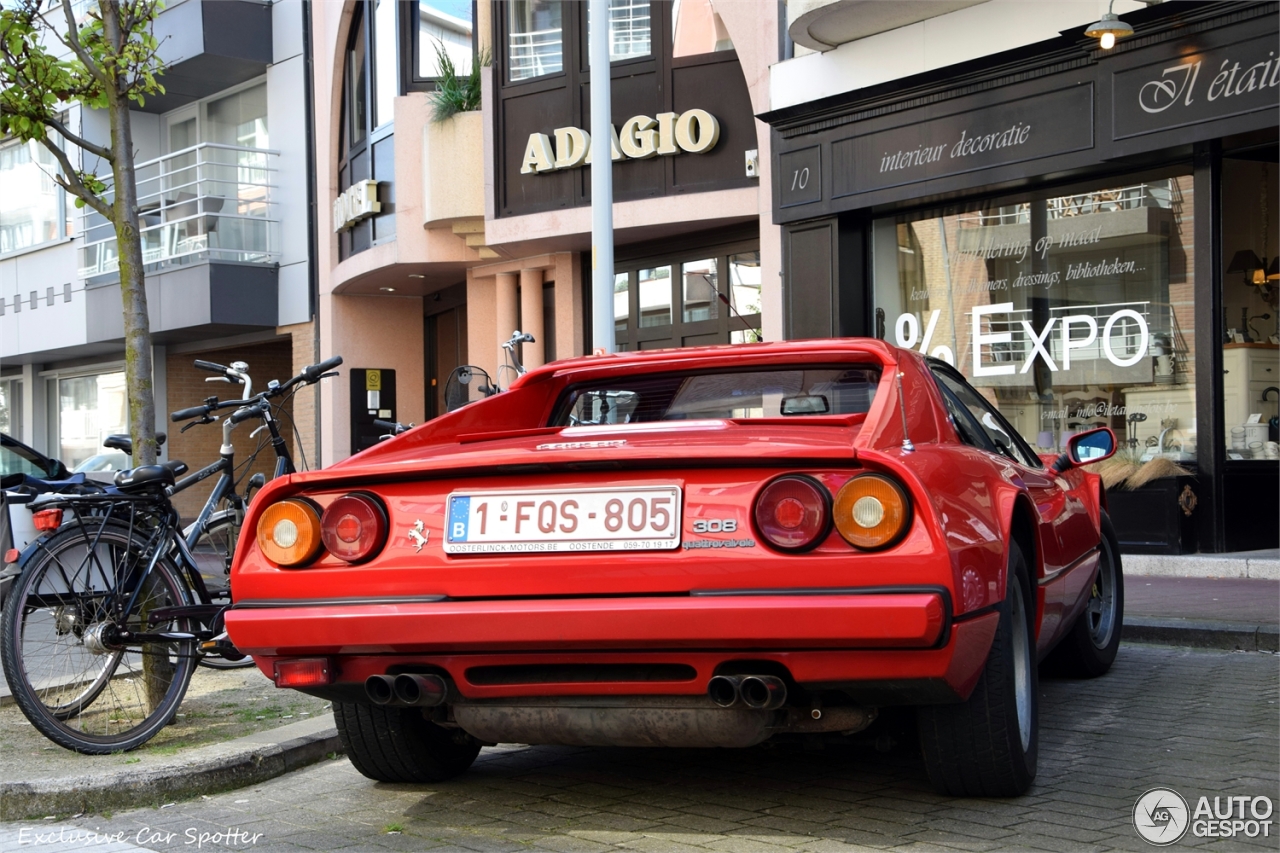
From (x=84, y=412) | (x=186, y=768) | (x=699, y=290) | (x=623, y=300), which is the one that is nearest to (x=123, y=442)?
(x=186, y=768)

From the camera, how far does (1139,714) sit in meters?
5.29

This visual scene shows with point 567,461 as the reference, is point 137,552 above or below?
below

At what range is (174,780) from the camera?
4430 mm

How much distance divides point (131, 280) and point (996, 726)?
4286mm

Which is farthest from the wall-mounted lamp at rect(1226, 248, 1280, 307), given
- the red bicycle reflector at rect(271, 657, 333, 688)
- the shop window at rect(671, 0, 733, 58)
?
the red bicycle reflector at rect(271, 657, 333, 688)

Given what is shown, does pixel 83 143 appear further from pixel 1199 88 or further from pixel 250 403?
pixel 1199 88

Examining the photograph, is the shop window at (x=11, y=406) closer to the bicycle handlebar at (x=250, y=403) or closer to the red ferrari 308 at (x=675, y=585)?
the bicycle handlebar at (x=250, y=403)

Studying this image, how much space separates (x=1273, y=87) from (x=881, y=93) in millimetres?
3630

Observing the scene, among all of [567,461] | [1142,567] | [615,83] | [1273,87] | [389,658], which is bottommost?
[1142,567]

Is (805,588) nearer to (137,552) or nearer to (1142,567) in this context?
(137,552)

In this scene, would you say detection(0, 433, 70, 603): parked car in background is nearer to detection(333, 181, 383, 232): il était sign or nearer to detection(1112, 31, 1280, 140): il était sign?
detection(1112, 31, 1280, 140): il était sign

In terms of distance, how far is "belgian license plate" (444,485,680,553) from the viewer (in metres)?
3.42

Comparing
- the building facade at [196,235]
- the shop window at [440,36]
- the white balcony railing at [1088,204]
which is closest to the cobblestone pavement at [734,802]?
the white balcony railing at [1088,204]

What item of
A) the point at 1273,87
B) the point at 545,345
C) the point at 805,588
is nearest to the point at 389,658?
the point at 805,588
